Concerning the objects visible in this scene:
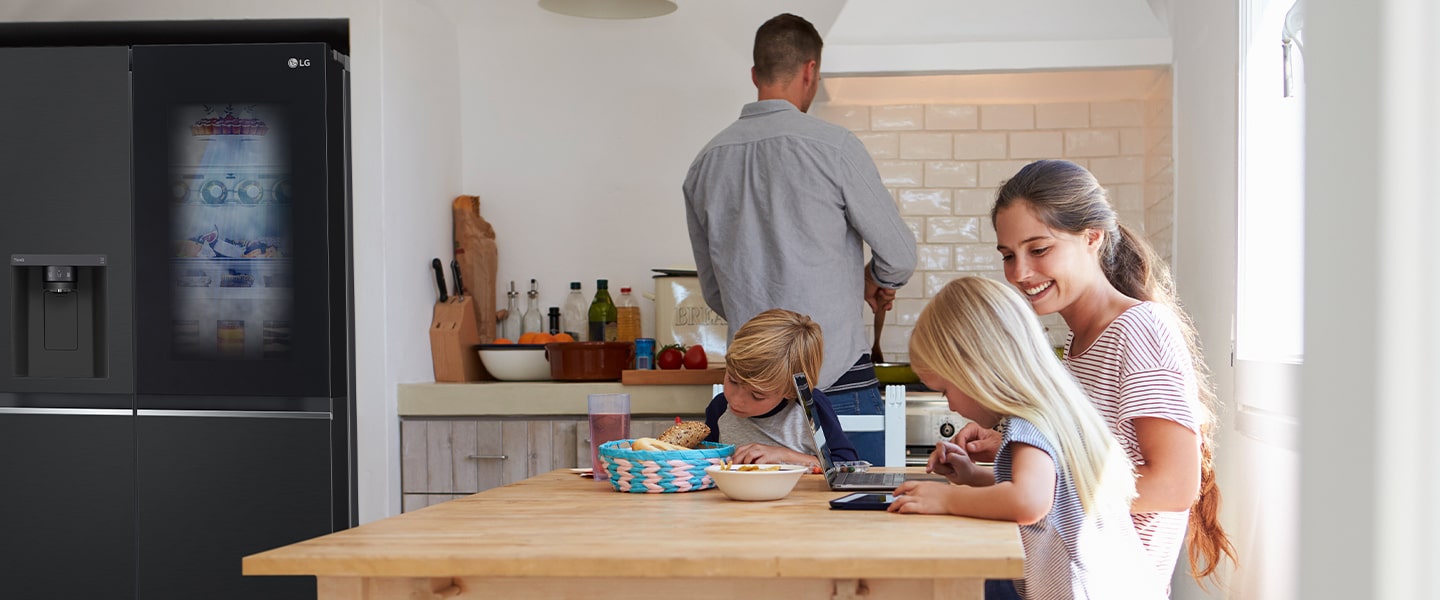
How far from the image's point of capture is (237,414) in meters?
3.52

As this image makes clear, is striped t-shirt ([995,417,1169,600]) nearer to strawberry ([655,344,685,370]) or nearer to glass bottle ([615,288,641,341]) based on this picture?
strawberry ([655,344,685,370])

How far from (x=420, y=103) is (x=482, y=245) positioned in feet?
1.70

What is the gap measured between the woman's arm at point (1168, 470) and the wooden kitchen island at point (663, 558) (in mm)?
355

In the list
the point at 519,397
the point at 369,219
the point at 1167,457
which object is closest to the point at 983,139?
the point at 519,397

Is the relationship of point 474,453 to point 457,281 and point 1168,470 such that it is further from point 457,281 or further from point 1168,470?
point 1168,470

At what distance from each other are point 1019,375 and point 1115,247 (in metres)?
0.54

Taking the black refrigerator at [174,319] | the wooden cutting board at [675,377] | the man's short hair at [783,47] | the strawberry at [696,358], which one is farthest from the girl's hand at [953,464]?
the black refrigerator at [174,319]

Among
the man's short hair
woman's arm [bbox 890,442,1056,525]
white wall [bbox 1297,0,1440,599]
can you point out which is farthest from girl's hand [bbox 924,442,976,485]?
white wall [bbox 1297,0,1440,599]

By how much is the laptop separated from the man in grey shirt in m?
0.76

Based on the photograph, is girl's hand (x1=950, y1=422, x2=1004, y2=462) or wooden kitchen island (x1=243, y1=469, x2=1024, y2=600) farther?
girl's hand (x1=950, y1=422, x2=1004, y2=462)

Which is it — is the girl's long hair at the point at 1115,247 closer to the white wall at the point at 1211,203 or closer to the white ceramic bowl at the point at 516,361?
the white wall at the point at 1211,203

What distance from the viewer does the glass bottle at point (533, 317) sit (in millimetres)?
4090

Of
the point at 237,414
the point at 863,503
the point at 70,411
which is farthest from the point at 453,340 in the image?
the point at 863,503

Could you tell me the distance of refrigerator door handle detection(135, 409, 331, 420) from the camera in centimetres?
350
